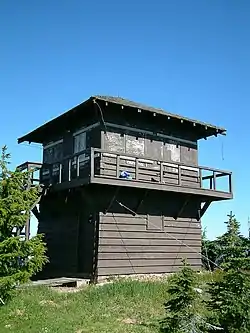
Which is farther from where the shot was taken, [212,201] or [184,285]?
[212,201]

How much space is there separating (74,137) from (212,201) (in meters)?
7.39

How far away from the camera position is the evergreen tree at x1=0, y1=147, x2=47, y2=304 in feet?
41.4

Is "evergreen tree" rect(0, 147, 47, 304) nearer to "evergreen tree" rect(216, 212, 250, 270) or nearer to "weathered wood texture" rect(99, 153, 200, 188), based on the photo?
"weathered wood texture" rect(99, 153, 200, 188)

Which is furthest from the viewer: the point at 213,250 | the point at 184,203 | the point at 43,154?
the point at 213,250

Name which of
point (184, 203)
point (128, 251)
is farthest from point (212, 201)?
point (128, 251)

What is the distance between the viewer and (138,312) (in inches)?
486

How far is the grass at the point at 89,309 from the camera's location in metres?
10.8

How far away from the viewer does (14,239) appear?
12602mm

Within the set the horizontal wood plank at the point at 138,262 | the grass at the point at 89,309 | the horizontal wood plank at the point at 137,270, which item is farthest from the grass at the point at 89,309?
the horizontal wood plank at the point at 138,262

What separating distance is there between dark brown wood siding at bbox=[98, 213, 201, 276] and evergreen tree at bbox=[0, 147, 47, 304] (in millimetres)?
4391

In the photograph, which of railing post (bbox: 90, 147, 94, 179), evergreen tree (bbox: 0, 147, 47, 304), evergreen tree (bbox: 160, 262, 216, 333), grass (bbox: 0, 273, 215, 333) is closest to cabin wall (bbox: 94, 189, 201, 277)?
grass (bbox: 0, 273, 215, 333)

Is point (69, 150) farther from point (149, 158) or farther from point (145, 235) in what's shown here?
point (145, 235)

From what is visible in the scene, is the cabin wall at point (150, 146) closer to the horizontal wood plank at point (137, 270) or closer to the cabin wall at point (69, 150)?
the cabin wall at point (69, 150)

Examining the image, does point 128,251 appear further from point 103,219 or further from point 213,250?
point 213,250
